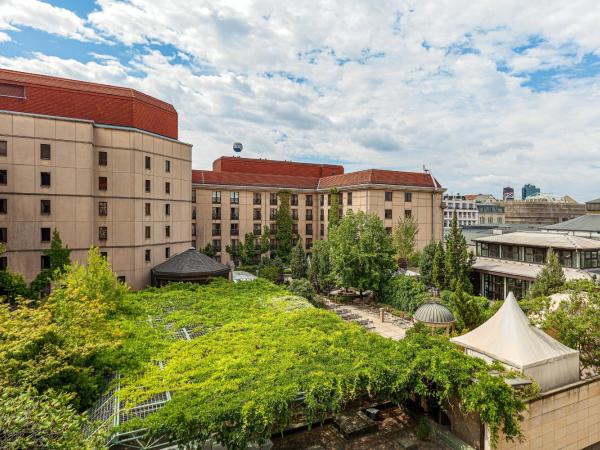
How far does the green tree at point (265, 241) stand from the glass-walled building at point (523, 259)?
28.8 metres

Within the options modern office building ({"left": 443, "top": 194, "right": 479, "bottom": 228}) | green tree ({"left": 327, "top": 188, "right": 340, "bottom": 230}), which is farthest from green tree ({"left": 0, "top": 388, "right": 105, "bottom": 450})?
modern office building ({"left": 443, "top": 194, "right": 479, "bottom": 228})

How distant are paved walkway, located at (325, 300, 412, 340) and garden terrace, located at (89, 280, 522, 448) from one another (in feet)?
40.4

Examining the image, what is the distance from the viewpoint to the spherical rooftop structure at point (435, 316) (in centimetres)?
2539

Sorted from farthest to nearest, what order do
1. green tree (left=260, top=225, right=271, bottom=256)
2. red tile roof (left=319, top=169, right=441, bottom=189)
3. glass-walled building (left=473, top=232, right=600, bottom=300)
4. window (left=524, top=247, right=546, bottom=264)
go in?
green tree (left=260, top=225, right=271, bottom=256)
red tile roof (left=319, top=169, right=441, bottom=189)
window (left=524, top=247, right=546, bottom=264)
glass-walled building (left=473, top=232, right=600, bottom=300)

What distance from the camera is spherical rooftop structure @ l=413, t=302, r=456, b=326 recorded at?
25.4 m

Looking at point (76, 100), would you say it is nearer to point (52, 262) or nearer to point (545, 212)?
point (52, 262)

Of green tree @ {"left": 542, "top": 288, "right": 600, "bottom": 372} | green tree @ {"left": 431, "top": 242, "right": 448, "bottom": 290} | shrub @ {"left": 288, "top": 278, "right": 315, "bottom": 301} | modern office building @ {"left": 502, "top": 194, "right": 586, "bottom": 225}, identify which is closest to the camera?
green tree @ {"left": 542, "top": 288, "right": 600, "bottom": 372}

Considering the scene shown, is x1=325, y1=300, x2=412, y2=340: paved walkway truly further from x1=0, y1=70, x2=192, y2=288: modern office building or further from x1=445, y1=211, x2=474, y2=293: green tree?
x1=0, y1=70, x2=192, y2=288: modern office building

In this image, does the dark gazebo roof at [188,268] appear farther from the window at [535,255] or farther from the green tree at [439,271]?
the window at [535,255]

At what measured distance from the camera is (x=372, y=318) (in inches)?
1265

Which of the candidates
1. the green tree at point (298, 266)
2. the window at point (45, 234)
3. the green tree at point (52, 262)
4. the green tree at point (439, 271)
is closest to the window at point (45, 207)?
the window at point (45, 234)

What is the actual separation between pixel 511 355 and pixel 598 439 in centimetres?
680

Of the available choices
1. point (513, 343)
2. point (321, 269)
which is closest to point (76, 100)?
point (321, 269)

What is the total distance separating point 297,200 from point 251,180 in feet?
28.2
